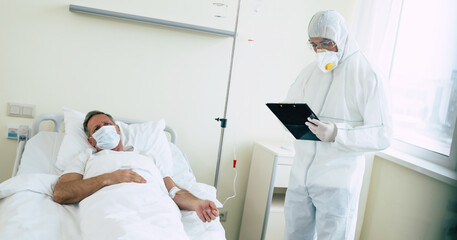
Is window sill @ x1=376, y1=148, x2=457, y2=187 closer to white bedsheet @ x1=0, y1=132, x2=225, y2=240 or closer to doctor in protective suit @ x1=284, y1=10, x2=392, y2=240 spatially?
doctor in protective suit @ x1=284, y1=10, x2=392, y2=240

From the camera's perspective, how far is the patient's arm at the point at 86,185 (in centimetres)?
143

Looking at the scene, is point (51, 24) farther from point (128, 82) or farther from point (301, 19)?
point (301, 19)

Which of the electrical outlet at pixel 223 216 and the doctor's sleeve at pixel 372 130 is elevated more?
the doctor's sleeve at pixel 372 130

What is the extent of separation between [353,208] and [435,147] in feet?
2.25

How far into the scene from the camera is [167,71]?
2381mm

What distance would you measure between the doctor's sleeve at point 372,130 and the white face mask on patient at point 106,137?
103 cm

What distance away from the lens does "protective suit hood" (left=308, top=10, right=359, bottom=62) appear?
1576 millimetres

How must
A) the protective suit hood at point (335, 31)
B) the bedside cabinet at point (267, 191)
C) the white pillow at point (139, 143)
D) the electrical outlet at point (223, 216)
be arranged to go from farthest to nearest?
the electrical outlet at point (223, 216) < the bedside cabinet at point (267, 191) < the white pillow at point (139, 143) < the protective suit hood at point (335, 31)

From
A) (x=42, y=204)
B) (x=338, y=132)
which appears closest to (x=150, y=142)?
(x=42, y=204)

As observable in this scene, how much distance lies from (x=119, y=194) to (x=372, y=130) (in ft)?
3.38

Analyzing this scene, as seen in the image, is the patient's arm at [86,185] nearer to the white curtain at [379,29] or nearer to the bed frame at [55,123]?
the bed frame at [55,123]

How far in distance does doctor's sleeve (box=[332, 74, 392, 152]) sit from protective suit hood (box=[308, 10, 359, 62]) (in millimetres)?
209

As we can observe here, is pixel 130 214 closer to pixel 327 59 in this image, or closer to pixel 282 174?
pixel 327 59

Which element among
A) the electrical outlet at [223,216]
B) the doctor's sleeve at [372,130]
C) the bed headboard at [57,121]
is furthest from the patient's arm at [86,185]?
the electrical outlet at [223,216]
